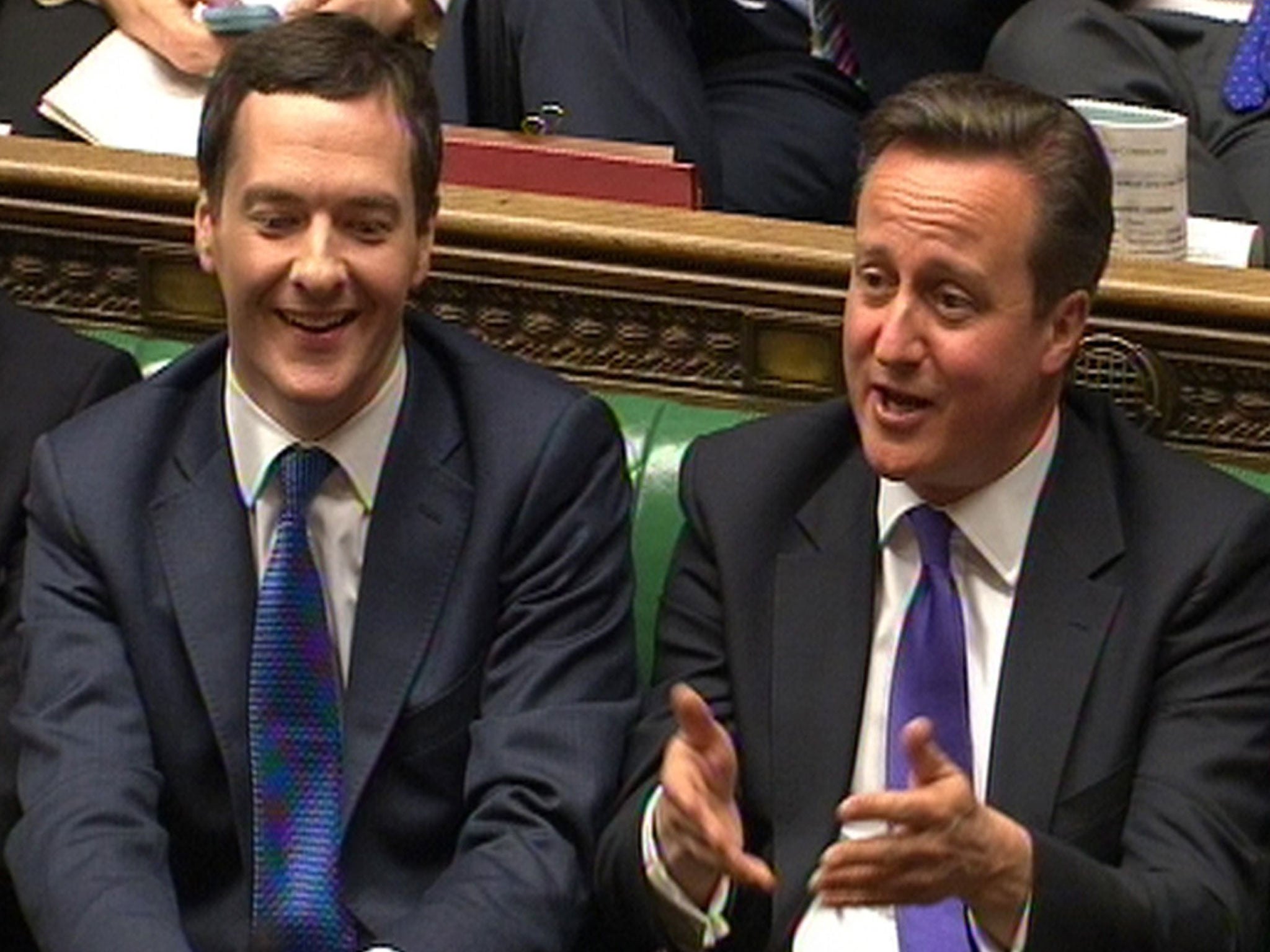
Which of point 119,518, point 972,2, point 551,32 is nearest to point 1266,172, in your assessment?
point 972,2

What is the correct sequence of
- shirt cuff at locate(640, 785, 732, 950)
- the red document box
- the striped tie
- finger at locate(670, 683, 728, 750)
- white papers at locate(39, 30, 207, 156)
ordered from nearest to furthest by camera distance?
finger at locate(670, 683, 728, 750) < shirt cuff at locate(640, 785, 732, 950) < the red document box < white papers at locate(39, 30, 207, 156) < the striped tie

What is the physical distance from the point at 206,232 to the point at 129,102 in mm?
722

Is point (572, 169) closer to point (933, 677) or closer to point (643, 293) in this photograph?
point (643, 293)

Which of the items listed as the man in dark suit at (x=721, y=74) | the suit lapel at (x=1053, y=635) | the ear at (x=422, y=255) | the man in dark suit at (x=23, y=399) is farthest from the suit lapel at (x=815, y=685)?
the man in dark suit at (x=721, y=74)

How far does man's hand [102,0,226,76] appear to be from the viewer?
292cm

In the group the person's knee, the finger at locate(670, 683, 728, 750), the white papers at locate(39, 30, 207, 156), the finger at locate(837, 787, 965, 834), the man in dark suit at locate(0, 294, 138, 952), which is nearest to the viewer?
the finger at locate(837, 787, 965, 834)

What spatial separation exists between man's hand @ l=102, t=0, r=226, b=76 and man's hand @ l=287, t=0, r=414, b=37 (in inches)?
3.9

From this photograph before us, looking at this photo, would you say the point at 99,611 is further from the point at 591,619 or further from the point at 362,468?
the point at 591,619

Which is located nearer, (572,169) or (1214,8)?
(572,169)

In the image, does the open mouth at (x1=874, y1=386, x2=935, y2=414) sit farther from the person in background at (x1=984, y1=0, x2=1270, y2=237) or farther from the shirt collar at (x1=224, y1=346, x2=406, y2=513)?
the person in background at (x1=984, y1=0, x2=1270, y2=237)

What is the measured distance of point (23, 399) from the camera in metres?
2.32

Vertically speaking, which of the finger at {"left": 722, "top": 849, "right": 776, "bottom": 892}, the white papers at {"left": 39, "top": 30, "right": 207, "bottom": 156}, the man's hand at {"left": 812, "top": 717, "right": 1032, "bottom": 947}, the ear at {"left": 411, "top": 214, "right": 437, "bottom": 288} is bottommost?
the finger at {"left": 722, "top": 849, "right": 776, "bottom": 892}

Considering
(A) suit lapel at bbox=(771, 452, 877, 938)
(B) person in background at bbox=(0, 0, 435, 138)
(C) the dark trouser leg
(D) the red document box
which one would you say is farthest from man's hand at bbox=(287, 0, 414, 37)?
(A) suit lapel at bbox=(771, 452, 877, 938)

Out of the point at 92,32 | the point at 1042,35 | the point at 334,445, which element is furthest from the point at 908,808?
the point at 92,32
